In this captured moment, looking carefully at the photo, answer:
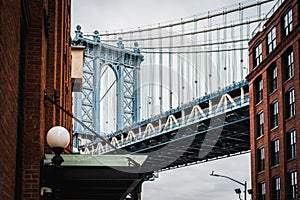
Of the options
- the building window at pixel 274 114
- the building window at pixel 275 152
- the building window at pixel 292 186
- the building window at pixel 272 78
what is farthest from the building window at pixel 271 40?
the building window at pixel 292 186

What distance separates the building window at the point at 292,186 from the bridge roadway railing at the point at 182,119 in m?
18.3

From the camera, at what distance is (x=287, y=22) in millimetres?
53000

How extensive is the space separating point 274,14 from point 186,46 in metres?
30.4

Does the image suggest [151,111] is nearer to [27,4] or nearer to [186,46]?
[186,46]

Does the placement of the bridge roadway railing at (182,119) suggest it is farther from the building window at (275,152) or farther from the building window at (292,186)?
the building window at (292,186)

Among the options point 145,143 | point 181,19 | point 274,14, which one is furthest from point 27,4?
point 181,19

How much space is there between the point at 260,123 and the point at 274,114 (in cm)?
390

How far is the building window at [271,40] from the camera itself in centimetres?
5612

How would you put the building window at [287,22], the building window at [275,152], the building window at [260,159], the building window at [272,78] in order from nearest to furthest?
the building window at [287,22]
the building window at [275,152]
the building window at [272,78]
the building window at [260,159]

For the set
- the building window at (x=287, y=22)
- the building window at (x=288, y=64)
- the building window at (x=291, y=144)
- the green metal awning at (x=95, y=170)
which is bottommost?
the green metal awning at (x=95, y=170)

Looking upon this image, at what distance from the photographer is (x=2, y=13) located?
607 cm

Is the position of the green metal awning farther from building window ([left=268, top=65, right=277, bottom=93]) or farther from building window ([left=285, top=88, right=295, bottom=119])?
building window ([left=268, top=65, right=277, bottom=93])

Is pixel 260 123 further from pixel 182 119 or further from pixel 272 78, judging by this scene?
pixel 182 119

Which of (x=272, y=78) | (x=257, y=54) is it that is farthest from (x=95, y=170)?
(x=257, y=54)
